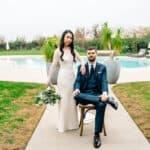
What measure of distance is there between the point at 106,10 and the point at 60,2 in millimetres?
5835

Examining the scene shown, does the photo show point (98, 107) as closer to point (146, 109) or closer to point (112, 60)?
point (146, 109)

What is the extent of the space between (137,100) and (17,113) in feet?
9.05

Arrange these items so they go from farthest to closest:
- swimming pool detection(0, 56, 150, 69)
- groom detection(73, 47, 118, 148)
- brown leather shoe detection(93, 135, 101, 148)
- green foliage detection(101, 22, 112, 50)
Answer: swimming pool detection(0, 56, 150, 69), green foliage detection(101, 22, 112, 50), groom detection(73, 47, 118, 148), brown leather shoe detection(93, 135, 101, 148)

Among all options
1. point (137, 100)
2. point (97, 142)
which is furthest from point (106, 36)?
point (97, 142)

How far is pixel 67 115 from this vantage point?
20.0 feet

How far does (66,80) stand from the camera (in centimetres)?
605

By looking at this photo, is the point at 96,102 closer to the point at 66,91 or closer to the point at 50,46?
the point at 66,91

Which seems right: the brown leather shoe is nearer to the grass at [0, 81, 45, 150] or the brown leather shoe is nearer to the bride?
the bride

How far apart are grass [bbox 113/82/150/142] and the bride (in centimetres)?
115

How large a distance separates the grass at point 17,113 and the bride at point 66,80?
580 millimetres

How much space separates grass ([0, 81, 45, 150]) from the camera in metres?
5.83

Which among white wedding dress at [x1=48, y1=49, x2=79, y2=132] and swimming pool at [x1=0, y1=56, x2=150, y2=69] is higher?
white wedding dress at [x1=48, y1=49, x2=79, y2=132]

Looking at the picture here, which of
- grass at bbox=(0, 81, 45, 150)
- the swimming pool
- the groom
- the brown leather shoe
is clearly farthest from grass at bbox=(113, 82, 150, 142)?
Result: the swimming pool

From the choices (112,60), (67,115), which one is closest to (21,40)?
(112,60)
